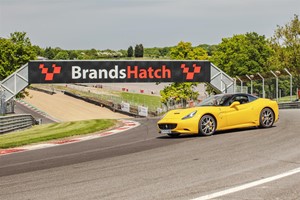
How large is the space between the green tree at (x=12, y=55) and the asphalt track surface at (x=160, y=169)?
5950 centimetres

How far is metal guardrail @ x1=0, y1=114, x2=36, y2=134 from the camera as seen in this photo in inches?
907

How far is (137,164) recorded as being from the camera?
915cm

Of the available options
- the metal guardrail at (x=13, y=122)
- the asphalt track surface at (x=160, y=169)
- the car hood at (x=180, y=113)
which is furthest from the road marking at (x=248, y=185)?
the metal guardrail at (x=13, y=122)

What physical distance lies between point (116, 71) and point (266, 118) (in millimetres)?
21815

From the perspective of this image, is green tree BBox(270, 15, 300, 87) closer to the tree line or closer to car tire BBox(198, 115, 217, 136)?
the tree line

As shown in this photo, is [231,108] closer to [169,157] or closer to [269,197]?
[169,157]

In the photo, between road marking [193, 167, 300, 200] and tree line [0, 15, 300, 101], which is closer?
road marking [193, 167, 300, 200]

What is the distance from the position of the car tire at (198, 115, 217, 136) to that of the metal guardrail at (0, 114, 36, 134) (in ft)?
39.8

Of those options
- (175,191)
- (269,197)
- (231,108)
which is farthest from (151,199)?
(231,108)

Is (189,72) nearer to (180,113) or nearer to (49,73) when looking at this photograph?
(49,73)

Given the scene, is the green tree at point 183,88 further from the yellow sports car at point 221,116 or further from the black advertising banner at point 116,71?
the yellow sports car at point 221,116

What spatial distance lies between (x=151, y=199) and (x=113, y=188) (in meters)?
0.96

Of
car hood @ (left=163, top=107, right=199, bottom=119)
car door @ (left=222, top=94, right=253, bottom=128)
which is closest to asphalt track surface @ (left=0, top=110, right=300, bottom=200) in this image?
car hood @ (left=163, top=107, right=199, bottom=119)

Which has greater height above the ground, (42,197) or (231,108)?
(231,108)
